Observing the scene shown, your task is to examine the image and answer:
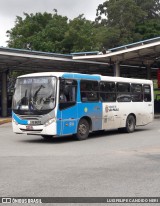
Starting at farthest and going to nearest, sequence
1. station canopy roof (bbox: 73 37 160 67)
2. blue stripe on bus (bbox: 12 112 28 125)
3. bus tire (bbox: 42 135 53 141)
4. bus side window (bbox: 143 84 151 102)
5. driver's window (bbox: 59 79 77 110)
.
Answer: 1. station canopy roof (bbox: 73 37 160 67)
2. bus side window (bbox: 143 84 151 102)
3. bus tire (bbox: 42 135 53 141)
4. blue stripe on bus (bbox: 12 112 28 125)
5. driver's window (bbox: 59 79 77 110)

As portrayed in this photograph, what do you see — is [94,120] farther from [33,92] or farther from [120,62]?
[120,62]

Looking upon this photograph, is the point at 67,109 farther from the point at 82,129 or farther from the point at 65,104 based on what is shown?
the point at 82,129

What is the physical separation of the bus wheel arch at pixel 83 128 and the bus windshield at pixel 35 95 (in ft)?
5.66

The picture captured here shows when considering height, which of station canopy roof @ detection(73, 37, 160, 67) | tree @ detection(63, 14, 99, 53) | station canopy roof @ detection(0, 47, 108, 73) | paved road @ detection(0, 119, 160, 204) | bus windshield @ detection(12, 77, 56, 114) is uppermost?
tree @ detection(63, 14, 99, 53)

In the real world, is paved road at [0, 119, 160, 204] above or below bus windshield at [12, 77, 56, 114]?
below


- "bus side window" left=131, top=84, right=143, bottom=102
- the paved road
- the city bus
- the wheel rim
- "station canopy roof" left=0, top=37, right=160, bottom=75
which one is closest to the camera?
the paved road

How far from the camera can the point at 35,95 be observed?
14453mm

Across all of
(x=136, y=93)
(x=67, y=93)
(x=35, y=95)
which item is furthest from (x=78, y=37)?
(x=35, y=95)

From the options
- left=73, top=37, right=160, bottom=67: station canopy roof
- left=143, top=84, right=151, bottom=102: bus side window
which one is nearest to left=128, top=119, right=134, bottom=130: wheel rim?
left=143, top=84, right=151, bottom=102: bus side window

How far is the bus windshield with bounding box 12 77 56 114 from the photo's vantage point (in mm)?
14234

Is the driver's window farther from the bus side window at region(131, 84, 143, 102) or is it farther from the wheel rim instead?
the bus side window at region(131, 84, 143, 102)

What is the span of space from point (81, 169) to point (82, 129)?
6540 mm

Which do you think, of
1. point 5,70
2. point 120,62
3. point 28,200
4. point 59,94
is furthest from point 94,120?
point 5,70

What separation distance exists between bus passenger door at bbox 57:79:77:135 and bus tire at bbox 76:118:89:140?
1.18 ft
